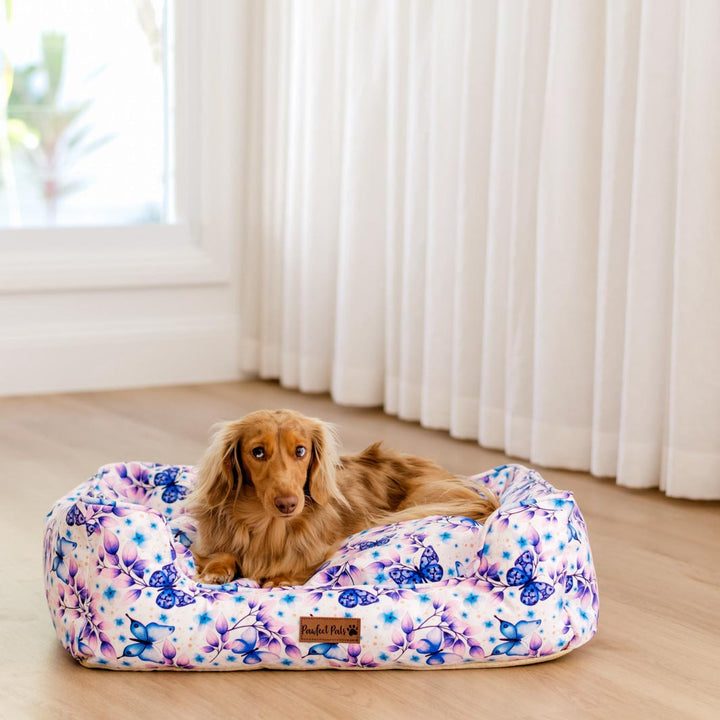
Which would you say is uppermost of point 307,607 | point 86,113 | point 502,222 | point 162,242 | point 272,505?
point 86,113

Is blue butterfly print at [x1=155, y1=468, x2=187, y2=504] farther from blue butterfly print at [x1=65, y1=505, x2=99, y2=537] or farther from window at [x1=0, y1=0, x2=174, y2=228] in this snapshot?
window at [x1=0, y1=0, x2=174, y2=228]

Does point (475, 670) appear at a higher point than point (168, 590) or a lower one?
lower

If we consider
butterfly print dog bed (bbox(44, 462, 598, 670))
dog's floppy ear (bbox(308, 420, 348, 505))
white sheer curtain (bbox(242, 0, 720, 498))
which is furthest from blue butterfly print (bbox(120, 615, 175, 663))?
white sheer curtain (bbox(242, 0, 720, 498))

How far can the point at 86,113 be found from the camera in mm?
4371

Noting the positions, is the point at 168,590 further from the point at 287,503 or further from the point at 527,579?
the point at 527,579

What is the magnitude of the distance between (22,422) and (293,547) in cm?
183

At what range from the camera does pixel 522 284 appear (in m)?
3.32

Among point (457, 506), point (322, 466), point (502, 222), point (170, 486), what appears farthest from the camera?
point (502, 222)

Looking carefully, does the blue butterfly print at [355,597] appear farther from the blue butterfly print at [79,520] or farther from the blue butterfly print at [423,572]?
the blue butterfly print at [79,520]

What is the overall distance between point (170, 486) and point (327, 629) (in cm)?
73

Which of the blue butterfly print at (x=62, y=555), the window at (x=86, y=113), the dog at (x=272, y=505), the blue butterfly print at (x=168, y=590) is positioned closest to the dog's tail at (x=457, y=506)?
A: the dog at (x=272, y=505)

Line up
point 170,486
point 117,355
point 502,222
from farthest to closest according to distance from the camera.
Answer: point 117,355 < point 502,222 < point 170,486

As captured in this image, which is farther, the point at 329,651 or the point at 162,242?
the point at 162,242

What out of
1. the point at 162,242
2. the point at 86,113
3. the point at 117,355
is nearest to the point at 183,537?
the point at 117,355
